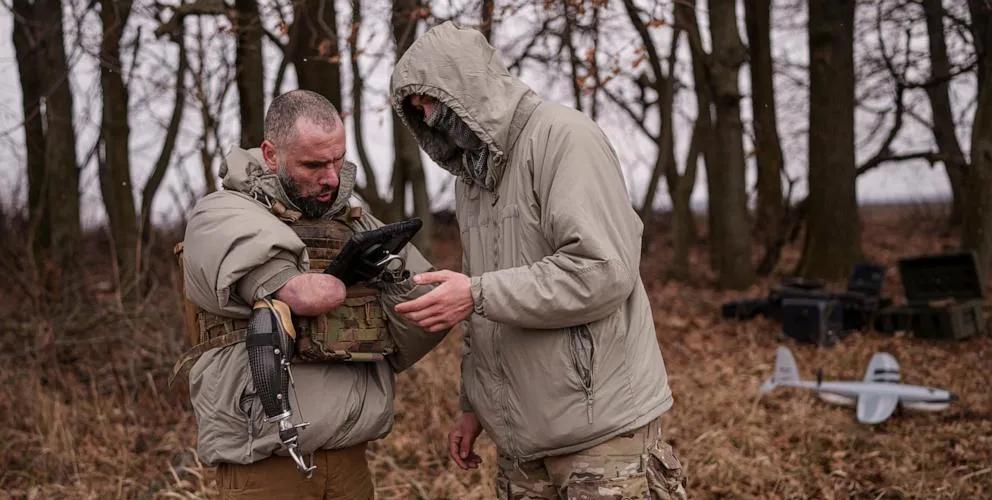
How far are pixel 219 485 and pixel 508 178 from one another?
1.28 m

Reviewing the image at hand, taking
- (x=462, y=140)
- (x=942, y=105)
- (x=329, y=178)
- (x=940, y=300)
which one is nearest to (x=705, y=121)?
(x=942, y=105)

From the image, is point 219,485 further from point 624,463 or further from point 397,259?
point 624,463

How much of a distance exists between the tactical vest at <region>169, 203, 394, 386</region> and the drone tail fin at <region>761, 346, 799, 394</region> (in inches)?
199

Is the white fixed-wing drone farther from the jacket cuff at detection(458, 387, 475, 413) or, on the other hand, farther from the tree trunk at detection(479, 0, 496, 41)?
the jacket cuff at detection(458, 387, 475, 413)

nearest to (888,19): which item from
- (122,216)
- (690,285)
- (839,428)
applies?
(690,285)

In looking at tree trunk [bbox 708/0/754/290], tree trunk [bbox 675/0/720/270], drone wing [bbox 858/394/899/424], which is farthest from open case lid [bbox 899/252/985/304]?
tree trunk [bbox 675/0/720/270]

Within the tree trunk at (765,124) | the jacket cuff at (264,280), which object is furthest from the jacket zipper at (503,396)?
the tree trunk at (765,124)

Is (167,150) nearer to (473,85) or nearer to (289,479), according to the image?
(289,479)

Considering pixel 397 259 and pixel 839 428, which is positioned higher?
pixel 397 259

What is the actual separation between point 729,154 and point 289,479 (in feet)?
30.5

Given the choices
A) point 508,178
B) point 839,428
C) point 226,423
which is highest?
point 508,178

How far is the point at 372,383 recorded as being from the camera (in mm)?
2898

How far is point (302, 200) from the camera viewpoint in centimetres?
278

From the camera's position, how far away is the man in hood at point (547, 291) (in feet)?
8.20
